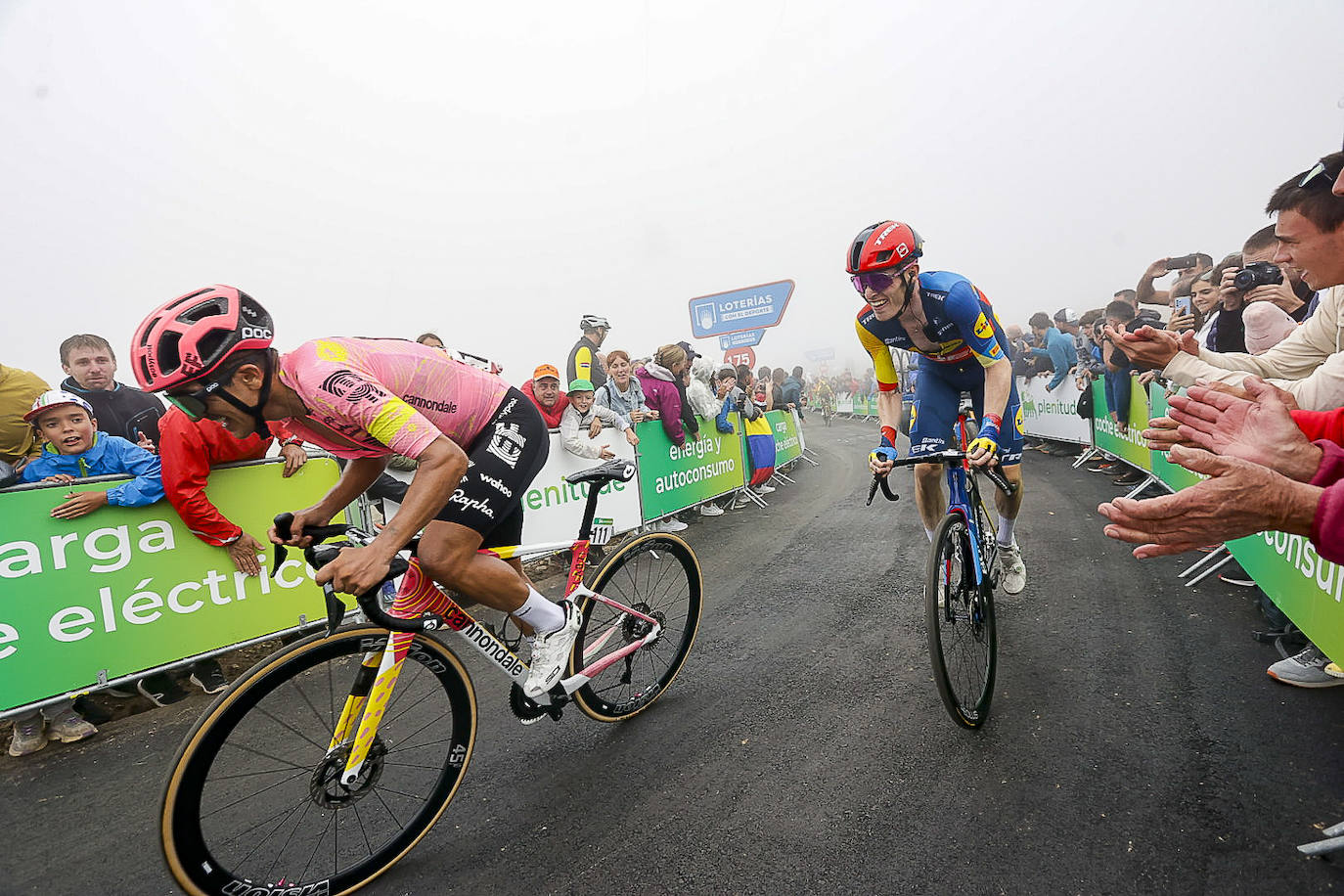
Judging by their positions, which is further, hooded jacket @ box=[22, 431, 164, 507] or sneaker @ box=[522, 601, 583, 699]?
hooded jacket @ box=[22, 431, 164, 507]

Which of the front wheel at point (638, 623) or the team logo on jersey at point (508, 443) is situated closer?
the team logo on jersey at point (508, 443)

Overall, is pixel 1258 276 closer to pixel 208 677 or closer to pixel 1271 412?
pixel 1271 412

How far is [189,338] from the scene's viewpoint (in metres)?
1.86

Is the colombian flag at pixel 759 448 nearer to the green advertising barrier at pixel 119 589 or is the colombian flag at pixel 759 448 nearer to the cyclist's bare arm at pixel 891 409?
the cyclist's bare arm at pixel 891 409

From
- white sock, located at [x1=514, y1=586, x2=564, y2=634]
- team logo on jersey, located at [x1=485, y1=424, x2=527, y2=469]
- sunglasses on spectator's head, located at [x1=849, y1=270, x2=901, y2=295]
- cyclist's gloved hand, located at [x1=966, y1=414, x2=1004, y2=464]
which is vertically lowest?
white sock, located at [x1=514, y1=586, x2=564, y2=634]

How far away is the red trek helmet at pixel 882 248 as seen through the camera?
3.26m

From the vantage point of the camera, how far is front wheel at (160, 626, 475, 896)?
182 centimetres

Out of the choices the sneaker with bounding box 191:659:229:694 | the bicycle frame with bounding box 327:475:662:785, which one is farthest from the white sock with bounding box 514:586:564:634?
the sneaker with bounding box 191:659:229:694

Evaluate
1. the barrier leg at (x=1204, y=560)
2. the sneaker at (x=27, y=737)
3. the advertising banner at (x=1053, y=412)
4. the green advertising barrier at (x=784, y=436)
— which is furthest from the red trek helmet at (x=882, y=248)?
the green advertising barrier at (x=784, y=436)

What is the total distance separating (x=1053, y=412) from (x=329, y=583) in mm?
12355

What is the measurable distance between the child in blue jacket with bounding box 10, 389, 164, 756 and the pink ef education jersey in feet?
7.34

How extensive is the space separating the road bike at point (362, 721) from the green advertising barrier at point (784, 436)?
881 centimetres

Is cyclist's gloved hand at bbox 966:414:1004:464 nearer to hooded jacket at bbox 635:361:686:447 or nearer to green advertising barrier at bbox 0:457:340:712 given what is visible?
green advertising barrier at bbox 0:457:340:712

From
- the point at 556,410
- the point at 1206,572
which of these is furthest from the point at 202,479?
the point at 1206,572
